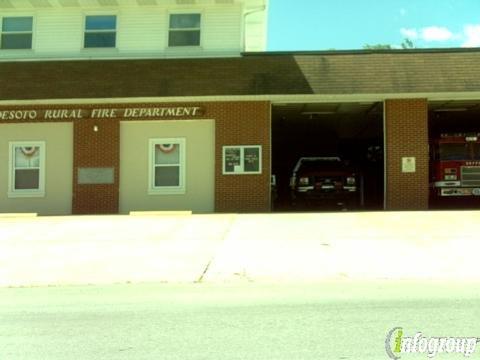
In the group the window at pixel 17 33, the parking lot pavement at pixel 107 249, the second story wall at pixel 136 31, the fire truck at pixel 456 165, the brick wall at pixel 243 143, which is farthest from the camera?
the window at pixel 17 33

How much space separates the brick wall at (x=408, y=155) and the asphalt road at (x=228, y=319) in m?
10.0

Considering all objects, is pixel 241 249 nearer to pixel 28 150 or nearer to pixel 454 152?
pixel 28 150

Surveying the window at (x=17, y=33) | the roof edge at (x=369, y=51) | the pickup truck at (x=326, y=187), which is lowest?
the pickup truck at (x=326, y=187)

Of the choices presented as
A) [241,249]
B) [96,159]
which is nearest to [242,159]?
[96,159]

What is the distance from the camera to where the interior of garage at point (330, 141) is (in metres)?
22.2

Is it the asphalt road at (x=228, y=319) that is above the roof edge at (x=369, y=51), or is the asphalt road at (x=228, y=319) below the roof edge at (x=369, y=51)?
below

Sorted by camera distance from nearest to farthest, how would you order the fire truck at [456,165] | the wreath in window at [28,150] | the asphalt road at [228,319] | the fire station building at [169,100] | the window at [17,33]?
1. the asphalt road at [228,319]
2. the fire station building at [169,100]
3. the fire truck at [456,165]
4. the wreath in window at [28,150]
5. the window at [17,33]

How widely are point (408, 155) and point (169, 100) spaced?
7423 millimetres

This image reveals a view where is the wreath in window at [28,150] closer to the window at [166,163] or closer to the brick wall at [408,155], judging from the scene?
the window at [166,163]

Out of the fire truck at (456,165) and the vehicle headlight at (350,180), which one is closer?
the vehicle headlight at (350,180)

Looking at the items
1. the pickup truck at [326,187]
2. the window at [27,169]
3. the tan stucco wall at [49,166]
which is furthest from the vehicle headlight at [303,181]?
the window at [27,169]

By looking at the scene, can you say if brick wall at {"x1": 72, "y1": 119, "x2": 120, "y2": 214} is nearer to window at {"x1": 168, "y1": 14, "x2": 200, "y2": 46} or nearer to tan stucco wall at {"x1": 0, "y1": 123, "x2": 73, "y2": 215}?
tan stucco wall at {"x1": 0, "y1": 123, "x2": 73, "y2": 215}

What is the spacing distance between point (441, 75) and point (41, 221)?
12163 millimetres

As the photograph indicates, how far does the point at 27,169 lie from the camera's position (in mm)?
19781
